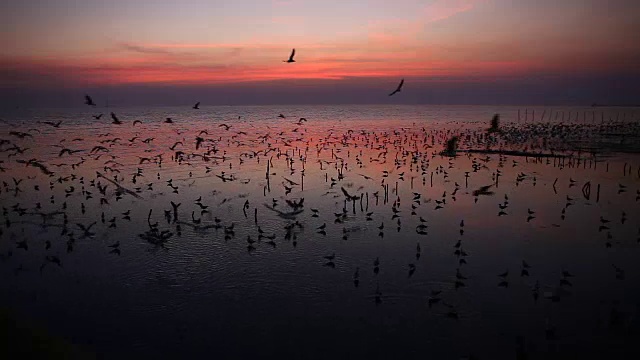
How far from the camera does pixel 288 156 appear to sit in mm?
42688

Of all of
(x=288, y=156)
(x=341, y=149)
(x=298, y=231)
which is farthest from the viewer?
(x=341, y=149)

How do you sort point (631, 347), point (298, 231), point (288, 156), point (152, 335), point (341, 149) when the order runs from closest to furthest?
point (631, 347)
point (152, 335)
point (298, 231)
point (288, 156)
point (341, 149)


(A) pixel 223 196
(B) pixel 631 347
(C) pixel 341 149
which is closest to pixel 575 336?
(B) pixel 631 347

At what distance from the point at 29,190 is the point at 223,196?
1205 centimetres

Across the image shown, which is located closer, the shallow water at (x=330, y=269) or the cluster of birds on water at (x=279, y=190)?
the shallow water at (x=330, y=269)

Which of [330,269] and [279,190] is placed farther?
[279,190]

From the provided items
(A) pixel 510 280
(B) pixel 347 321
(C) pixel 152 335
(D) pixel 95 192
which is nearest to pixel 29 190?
(D) pixel 95 192

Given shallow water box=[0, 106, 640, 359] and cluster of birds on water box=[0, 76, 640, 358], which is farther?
cluster of birds on water box=[0, 76, 640, 358]

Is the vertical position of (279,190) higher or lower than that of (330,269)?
higher

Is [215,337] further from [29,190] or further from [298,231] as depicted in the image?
[29,190]

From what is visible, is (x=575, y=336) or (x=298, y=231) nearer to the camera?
(x=575, y=336)

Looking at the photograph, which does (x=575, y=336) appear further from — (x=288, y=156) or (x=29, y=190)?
(x=288, y=156)

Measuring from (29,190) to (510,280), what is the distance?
2694cm

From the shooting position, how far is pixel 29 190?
87.1 feet
